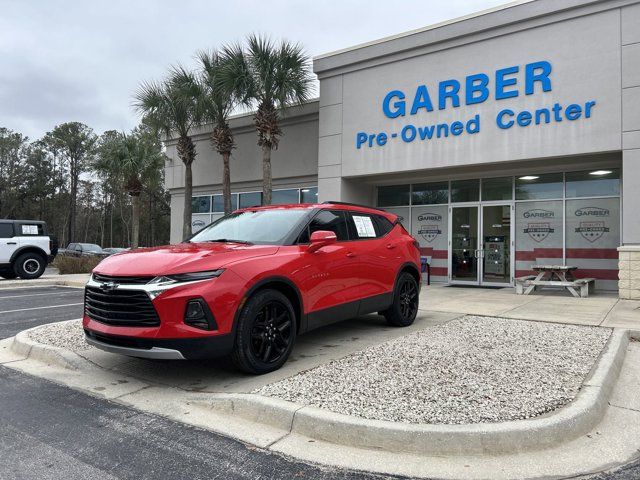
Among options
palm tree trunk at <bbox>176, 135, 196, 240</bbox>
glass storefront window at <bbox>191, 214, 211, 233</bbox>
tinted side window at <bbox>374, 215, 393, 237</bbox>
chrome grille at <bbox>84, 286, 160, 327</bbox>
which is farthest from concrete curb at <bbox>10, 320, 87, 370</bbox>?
glass storefront window at <bbox>191, 214, 211, 233</bbox>

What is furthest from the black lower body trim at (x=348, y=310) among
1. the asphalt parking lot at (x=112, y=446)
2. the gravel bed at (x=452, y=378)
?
the asphalt parking lot at (x=112, y=446)

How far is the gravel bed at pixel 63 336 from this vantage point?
18.6ft

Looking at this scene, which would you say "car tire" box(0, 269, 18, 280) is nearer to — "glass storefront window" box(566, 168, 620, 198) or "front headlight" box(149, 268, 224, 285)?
"front headlight" box(149, 268, 224, 285)

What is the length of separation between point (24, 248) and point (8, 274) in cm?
141

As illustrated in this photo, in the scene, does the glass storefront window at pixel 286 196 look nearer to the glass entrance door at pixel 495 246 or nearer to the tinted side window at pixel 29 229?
the glass entrance door at pixel 495 246

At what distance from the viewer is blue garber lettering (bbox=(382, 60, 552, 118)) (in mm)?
11381

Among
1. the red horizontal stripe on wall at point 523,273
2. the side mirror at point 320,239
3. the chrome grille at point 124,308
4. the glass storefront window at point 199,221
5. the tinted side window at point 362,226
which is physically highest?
the glass storefront window at point 199,221

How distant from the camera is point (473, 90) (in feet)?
40.1

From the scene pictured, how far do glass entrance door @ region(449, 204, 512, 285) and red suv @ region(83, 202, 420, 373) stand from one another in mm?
8557

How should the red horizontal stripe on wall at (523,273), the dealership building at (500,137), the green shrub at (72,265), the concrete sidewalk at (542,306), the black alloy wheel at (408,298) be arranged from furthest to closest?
the green shrub at (72,265) → the red horizontal stripe on wall at (523,273) → the dealership building at (500,137) → the concrete sidewalk at (542,306) → the black alloy wheel at (408,298)

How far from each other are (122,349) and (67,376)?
1.07m

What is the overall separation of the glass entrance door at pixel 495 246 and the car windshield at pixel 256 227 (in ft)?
31.5

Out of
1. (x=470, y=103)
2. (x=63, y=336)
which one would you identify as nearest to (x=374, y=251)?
(x=63, y=336)

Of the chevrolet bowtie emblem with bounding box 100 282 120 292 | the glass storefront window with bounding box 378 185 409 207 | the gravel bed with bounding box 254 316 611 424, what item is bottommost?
the gravel bed with bounding box 254 316 611 424
